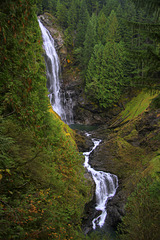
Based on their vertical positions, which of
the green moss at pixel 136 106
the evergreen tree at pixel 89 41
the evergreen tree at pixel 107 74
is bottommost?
the green moss at pixel 136 106

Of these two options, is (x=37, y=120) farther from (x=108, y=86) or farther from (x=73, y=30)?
(x=73, y=30)

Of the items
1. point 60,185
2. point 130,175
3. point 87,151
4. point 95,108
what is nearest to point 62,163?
point 60,185

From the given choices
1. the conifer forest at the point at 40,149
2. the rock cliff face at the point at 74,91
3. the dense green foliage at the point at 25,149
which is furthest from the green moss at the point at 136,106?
the dense green foliage at the point at 25,149

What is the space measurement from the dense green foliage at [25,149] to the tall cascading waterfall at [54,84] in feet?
84.6

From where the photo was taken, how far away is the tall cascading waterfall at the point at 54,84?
106 feet

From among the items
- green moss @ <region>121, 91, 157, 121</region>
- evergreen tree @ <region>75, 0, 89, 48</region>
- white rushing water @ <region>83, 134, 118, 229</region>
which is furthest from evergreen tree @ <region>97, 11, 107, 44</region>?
white rushing water @ <region>83, 134, 118, 229</region>

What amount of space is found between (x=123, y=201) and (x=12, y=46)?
462 inches

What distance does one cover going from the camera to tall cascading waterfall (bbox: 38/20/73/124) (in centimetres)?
3222

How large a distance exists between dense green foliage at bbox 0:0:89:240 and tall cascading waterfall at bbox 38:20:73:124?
25801mm

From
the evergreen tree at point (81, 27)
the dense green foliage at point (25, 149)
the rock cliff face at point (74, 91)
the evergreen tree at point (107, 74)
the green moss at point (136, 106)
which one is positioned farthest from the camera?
the evergreen tree at point (81, 27)

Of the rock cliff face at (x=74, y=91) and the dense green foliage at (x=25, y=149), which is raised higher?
the dense green foliage at (x=25, y=149)

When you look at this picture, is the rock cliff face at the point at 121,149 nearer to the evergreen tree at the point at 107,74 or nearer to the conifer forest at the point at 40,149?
the conifer forest at the point at 40,149

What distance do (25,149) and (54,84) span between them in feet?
100

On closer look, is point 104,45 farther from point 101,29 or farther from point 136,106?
point 136,106
